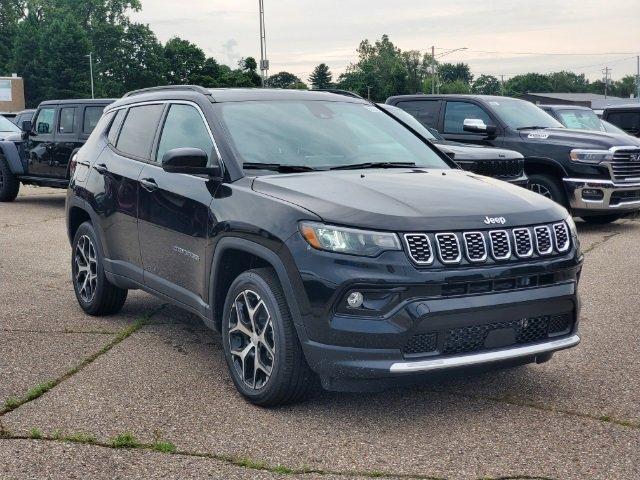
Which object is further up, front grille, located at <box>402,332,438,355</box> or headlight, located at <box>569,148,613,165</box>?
headlight, located at <box>569,148,613,165</box>

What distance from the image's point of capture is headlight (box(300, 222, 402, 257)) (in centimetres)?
434

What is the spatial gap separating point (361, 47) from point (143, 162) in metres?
150

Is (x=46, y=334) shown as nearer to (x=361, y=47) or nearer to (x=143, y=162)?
(x=143, y=162)

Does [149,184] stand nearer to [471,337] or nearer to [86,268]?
[86,268]

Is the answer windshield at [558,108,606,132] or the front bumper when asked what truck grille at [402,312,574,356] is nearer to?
the front bumper

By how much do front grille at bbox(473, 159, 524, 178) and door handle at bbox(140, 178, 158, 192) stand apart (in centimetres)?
593

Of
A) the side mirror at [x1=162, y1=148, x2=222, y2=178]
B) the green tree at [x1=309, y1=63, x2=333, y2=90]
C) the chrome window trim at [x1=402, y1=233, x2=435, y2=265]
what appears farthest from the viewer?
the green tree at [x1=309, y1=63, x2=333, y2=90]

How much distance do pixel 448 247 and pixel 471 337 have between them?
1.47 feet

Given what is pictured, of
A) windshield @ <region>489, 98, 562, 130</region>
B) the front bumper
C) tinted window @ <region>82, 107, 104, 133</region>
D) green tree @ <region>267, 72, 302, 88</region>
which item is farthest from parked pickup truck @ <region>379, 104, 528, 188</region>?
green tree @ <region>267, 72, 302, 88</region>

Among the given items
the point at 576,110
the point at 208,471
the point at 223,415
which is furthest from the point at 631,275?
the point at 576,110

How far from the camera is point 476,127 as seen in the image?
12133 mm

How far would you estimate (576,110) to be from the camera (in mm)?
16250

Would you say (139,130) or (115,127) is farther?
(115,127)

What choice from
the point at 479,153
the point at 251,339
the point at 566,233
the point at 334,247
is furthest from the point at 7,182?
the point at 566,233
